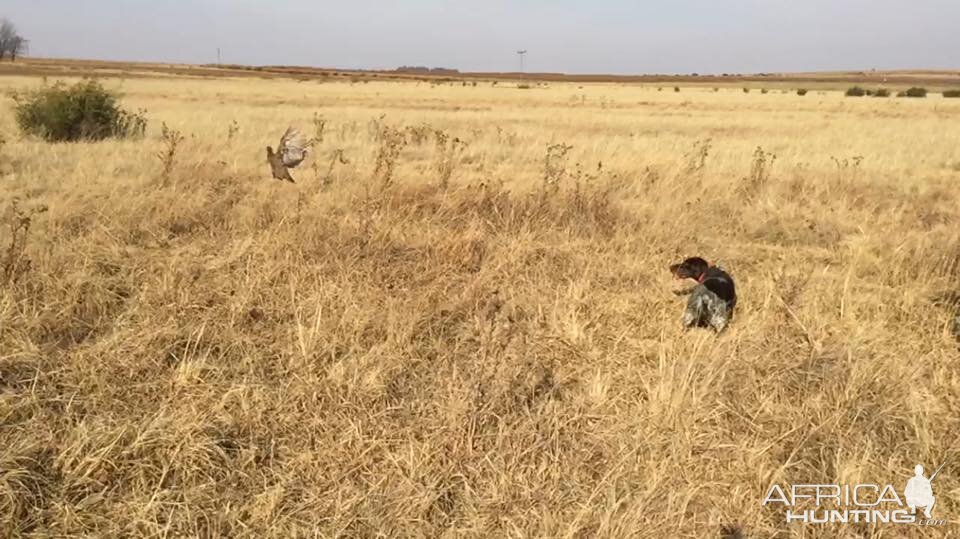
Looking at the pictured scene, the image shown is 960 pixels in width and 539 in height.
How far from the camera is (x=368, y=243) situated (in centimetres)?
491

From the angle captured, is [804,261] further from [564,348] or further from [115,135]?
[115,135]

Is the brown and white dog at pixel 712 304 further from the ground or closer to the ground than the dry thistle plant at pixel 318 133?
closer to the ground

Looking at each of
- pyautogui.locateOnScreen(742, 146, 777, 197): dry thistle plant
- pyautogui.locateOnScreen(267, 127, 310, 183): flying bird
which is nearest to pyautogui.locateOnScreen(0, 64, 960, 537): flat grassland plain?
pyautogui.locateOnScreen(267, 127, 310, 183): flying bird

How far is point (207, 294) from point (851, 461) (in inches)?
139

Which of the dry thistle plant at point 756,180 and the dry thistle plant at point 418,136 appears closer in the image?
the dry thistle plant at point 756,180

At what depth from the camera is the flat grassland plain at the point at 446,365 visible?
2.26 m

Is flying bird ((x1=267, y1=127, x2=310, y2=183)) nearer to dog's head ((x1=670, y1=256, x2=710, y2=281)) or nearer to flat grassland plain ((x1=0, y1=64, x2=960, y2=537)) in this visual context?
flat grassland plain ((x1=0, y1=64, x2=960, y2=537))

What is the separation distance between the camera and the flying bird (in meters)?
7.39

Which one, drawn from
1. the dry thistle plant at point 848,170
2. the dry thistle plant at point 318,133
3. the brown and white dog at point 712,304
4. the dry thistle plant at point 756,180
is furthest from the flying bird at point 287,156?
the dry thistle plant at point 848,170

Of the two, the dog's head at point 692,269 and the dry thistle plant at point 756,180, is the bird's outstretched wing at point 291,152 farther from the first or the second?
the dry thistle plant at point 756,180

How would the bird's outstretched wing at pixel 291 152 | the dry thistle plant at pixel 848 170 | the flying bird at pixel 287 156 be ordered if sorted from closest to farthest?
the flying bird at pixel 287 156, the bird's outstretched wing at pixel 291 152, the dry thistle plant at pixel 848 170

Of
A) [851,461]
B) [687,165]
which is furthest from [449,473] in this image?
[687,165]

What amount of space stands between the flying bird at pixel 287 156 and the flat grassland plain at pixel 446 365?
3.17 feet

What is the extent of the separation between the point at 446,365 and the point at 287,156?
18.7 ft
